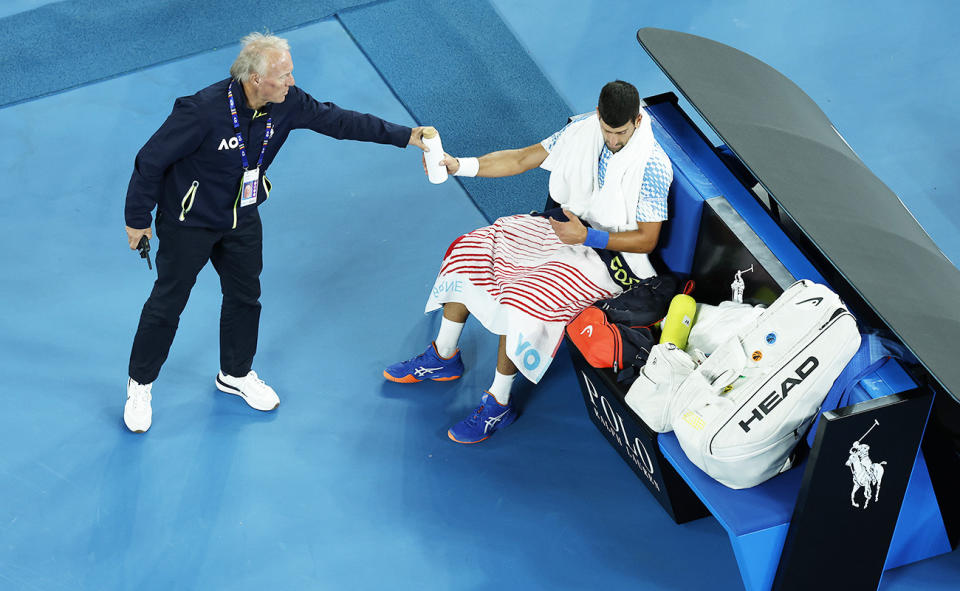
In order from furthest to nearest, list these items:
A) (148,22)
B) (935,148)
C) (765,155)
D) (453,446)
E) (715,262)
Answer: (148,22) < (935,148) < (453,446) < (715,262) < (765,155)

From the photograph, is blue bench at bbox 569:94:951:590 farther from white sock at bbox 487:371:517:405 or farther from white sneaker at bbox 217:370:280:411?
white sneaker at bbox 217:370:280:411

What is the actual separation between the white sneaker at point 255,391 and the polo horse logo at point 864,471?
240cm

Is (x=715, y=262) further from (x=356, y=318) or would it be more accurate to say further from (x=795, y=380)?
(x=356, y=318)

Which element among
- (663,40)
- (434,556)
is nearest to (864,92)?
(663,40)

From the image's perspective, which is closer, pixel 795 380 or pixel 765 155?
pixel 795 380

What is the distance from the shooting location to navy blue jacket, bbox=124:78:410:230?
366cm

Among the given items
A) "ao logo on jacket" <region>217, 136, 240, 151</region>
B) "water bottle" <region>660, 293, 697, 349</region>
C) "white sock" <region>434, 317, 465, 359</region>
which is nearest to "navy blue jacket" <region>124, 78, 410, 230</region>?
"ao logo on jacket" <region>217, 136, 240, 151</region>

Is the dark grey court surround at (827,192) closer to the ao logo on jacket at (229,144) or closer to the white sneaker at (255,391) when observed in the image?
the ao logo on jacket at (229,144)

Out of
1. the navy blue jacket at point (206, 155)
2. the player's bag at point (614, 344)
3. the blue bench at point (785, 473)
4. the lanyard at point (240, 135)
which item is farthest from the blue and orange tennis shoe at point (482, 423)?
the lanyard at point (240, 135)

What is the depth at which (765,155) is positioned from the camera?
386 centimetres

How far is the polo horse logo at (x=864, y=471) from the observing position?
3.30m

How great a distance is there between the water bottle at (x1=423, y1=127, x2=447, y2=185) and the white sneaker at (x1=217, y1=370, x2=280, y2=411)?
116cm

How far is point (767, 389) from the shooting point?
342 cm

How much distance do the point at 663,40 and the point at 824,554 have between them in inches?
83.2
